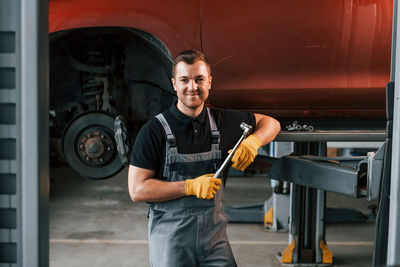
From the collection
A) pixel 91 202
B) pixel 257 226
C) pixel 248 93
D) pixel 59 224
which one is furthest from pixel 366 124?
pixel 91 202

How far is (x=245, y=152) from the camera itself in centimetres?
194

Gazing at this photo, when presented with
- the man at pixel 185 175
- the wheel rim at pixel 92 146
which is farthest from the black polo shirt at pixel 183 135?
the wheel rim at pixel 92 146

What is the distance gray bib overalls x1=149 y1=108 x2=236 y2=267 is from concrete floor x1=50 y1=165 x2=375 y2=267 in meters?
1.55

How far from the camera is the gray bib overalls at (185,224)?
190cm

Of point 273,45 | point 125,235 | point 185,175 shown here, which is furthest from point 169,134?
point 125,235

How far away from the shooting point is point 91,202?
5434 millimetres

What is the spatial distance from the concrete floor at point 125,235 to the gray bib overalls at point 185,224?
5.07 feet

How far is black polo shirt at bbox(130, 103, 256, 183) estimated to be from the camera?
1.92m

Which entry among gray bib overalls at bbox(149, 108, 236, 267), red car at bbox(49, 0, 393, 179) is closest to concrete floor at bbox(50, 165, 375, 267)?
red car at bbox(49, 0, 393, 179)

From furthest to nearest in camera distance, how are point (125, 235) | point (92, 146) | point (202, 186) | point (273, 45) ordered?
point (125, 235) < point (92, 146) < point (273, 45) < point (202, 186)

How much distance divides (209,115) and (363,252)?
2.29 m

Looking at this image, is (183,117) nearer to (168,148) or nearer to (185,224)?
(168,148)

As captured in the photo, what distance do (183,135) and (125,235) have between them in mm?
2381

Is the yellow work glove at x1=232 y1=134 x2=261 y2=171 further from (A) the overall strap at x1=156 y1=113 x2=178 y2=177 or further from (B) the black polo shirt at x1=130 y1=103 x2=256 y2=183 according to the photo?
(A) the overall strap at x1=156 y1=113 x2=178 y2=177
